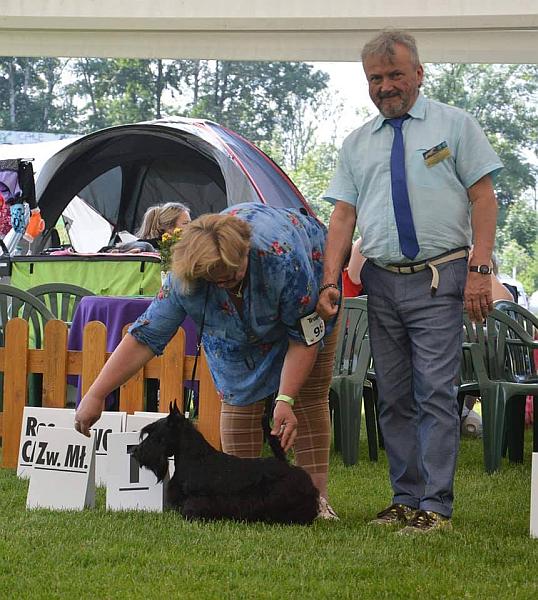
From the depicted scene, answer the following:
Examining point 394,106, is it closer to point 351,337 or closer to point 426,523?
point 426,523

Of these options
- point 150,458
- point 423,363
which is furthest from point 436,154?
point 150,458

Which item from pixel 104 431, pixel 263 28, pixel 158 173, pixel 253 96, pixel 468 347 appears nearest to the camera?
pixel 104 431

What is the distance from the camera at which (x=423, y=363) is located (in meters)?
2.85

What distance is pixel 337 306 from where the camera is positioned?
2.90 metres

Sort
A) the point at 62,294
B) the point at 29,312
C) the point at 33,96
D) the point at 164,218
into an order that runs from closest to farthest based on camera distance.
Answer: the point at 29,312
the point at 62,294
the point at 164,218
the point at 33,96

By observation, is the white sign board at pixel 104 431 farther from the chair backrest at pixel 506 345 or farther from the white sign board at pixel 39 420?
the chair backrest at pixel 506 345

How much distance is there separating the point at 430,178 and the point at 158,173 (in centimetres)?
719

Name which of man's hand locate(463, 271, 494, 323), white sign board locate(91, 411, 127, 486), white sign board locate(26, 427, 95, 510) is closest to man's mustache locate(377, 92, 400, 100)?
man's hand locate(463, 271, 494, 323)

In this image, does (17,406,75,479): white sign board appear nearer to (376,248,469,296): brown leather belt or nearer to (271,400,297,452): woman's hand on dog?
(271,400,297,452): woman's hand on dog

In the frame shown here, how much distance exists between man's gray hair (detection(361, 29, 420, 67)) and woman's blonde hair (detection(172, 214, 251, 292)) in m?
0.60

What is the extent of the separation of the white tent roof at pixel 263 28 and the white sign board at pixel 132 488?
4.40m

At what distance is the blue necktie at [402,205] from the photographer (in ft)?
9.23

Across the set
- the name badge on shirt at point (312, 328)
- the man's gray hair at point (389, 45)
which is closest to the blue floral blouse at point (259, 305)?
the name badge on shirt at point (312, 328)

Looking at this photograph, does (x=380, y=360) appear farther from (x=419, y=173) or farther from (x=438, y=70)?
(x=438, y=70)
